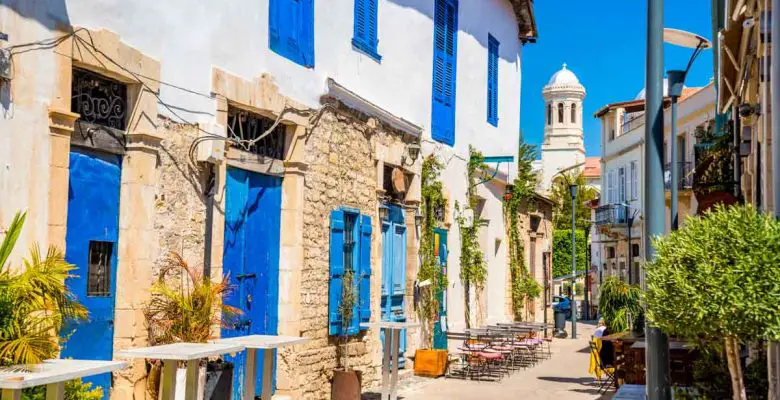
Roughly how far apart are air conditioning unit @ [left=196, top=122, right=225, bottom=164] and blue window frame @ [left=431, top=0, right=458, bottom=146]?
744 centimetres

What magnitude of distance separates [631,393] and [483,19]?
36.3 ft

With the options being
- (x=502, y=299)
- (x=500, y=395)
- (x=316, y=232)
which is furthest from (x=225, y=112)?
(x=502, y=299)

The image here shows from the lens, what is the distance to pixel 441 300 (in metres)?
16.2

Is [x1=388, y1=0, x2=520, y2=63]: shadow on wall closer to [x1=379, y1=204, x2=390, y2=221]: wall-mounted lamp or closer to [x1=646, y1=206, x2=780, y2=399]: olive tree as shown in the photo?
[x1=379, y1=204, x2=390, y2=221]: wall-mounted lamp

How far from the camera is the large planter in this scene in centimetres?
1477

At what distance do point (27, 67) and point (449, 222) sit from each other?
10.7m

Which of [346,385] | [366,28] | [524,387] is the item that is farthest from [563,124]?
[346,385]

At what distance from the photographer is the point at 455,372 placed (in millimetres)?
15406

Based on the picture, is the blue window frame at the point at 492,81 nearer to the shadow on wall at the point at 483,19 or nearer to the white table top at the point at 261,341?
the shadow on wall at the point at 483,19

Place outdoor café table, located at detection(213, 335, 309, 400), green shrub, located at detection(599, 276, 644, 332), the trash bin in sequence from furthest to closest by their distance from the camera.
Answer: the trash bin → green shrub, located at detection(599, 276, 644, 332) → outdoor café table, located at detection(213, 335, 309, 400)

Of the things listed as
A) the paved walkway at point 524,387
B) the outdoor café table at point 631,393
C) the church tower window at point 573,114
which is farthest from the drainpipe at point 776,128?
the church tower window at point 573,114

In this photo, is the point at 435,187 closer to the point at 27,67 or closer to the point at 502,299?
the point at 502,299

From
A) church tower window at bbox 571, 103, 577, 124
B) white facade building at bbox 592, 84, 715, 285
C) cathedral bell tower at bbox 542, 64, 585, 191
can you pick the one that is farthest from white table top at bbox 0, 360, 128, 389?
church tower window at bbox 571, 103, 577, 124

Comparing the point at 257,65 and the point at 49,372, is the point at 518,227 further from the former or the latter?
the point at 49,372
